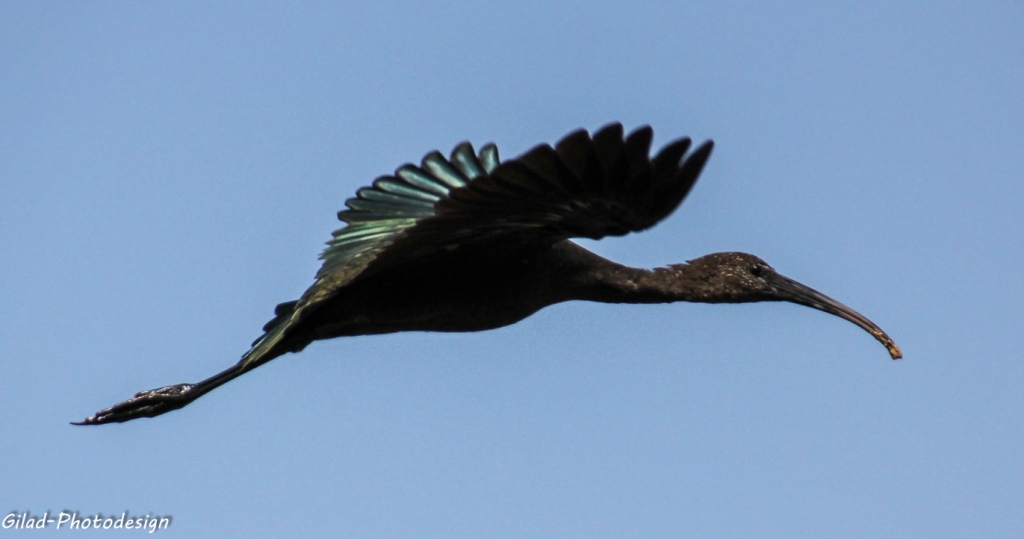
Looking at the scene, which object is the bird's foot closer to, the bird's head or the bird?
the bird

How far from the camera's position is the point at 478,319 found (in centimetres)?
782

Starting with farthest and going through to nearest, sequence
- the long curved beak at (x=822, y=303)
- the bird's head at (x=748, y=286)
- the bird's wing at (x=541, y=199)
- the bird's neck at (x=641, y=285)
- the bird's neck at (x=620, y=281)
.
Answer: the long curved beak at (x=822, y=303) → the bird's head at (x=748, y=286) → the bird's neck at (x=641, y=285) → the bird's neck at (x=620, y=281) → the bird's wing at (x=541, y=199)

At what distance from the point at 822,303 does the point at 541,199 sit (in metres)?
3.28

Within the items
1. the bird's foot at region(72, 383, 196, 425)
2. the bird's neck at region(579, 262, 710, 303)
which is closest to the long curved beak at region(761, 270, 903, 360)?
the bird's neck at region(579, 262, 710, 303)

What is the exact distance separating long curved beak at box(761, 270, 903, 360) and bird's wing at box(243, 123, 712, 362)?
2266 millimetres

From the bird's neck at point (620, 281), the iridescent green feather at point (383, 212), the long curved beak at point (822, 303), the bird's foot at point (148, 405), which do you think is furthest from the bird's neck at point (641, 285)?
the bird's foot at point (148, 405)

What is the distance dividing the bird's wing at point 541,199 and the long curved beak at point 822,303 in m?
2.27

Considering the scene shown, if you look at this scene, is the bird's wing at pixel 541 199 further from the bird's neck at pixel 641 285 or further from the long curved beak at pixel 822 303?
the long curved beak at pixel 822 303

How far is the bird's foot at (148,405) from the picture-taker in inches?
324

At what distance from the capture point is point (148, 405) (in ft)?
27.2

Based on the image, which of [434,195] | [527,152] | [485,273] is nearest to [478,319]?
[485,273]

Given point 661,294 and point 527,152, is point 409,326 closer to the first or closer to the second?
point 661,294

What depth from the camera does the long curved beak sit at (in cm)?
888

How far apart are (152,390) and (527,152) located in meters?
3.60
